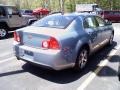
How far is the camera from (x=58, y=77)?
6055 millimetres

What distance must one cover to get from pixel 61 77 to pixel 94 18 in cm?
268

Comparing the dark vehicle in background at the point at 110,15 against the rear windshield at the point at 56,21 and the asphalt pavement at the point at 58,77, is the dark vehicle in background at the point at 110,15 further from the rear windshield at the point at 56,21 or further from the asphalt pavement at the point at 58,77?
the rear windshield at the point at 56,21

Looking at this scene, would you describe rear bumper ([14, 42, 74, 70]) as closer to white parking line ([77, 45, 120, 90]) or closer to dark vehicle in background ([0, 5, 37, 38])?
white parking line ([77, 45, 120, 90])

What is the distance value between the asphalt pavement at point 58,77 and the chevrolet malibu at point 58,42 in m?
0.34

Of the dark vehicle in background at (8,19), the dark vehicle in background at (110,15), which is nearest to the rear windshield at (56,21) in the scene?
the dark vehicle in background at (8,19)

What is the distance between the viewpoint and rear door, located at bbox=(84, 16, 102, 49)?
6990 millimetres

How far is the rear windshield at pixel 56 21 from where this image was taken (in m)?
6.55

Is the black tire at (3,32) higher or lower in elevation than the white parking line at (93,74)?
higher

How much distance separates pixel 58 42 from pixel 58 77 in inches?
38.1

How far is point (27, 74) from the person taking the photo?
20.2 feet

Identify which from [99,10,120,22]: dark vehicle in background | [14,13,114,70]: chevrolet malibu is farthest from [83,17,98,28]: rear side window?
[99,10,120,22]: dark vehicle in background

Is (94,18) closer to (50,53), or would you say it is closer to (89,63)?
(89,63)

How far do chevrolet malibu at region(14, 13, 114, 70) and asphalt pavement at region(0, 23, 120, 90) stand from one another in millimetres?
340

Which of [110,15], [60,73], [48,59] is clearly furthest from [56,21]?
[110,15]
